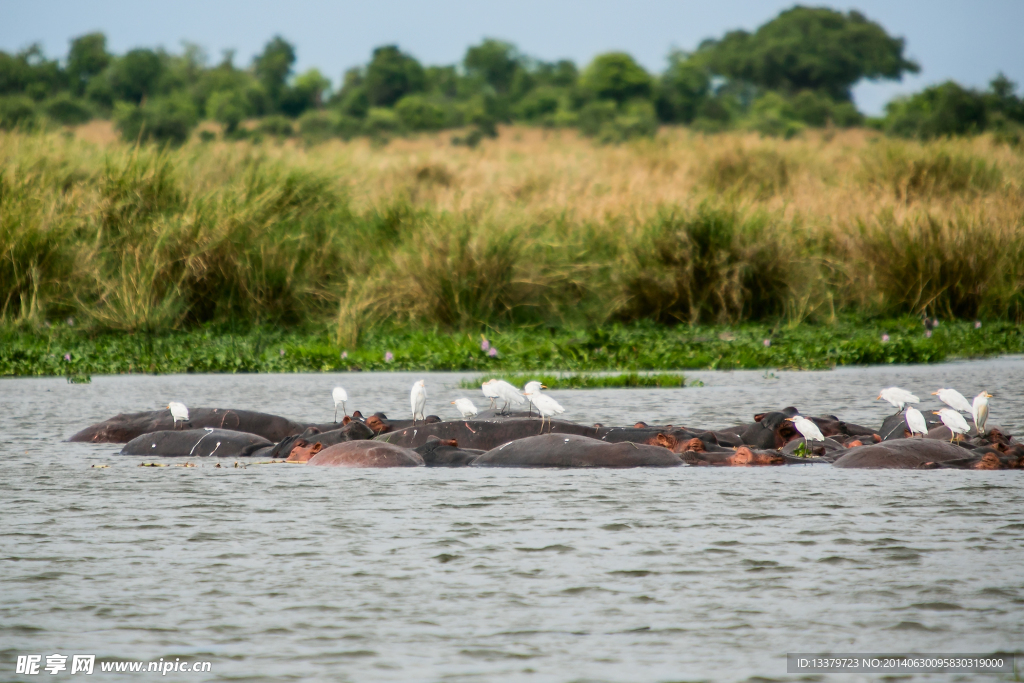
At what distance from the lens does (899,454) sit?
6039mm

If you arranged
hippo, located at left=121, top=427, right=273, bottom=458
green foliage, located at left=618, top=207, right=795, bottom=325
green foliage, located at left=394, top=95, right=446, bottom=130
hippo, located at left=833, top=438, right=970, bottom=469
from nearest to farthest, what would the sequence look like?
hippo, located at left=833, top=438, right=970, bottom=469, hippo, located at left=121, top=427, right=273, bottom=458, green foliage, located at left=618, top=207, right=795, bottom=325, green foliage, located at left=394, top=95, right=446, bottom=130

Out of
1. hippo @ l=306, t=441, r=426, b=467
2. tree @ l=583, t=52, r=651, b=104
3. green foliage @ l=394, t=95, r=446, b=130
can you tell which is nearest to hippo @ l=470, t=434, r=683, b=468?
hippo @ l=306, t=441, r=426, b=467

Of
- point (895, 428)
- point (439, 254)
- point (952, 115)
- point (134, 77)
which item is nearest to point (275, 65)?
point (134, 77)

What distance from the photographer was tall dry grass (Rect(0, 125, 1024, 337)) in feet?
42.1

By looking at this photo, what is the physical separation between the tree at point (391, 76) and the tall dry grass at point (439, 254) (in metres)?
35.5

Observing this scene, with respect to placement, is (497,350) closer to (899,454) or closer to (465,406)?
(465,406)

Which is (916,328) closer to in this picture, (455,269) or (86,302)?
(455,269)

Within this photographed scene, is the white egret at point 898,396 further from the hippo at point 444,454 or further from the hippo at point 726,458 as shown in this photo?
the hippo at point 444,454

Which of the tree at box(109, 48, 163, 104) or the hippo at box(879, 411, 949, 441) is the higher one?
the tree at box(109, 48, 163, 104)

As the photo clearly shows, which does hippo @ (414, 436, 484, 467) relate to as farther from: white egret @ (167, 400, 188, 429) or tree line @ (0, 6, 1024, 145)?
tree line @ (0, 6, 1024, 145)

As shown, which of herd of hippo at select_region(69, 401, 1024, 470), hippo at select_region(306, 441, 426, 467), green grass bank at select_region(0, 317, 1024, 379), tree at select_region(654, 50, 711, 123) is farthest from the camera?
tree at select_region(654, 50, 711, 123)

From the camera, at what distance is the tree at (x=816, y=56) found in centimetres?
5603

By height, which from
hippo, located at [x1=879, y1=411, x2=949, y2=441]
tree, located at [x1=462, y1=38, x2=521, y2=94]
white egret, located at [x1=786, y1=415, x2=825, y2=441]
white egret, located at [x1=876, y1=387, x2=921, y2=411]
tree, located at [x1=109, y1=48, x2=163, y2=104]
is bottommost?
hippo, located at [x1=879, y1=411, x2=949, y2=441]

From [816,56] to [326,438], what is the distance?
53.4 m
